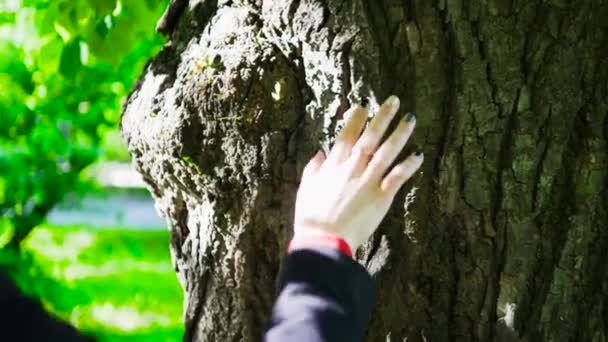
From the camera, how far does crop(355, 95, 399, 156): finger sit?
5.63 ft

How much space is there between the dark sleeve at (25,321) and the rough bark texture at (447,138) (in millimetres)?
809

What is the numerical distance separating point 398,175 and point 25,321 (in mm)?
780

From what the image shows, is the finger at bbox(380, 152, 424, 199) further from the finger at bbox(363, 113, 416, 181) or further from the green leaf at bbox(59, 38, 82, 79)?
the green leaf at bbox(59, 38, 82, 79)

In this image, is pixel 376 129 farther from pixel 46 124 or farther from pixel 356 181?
pixel 46 124

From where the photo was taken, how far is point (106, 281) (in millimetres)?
6777

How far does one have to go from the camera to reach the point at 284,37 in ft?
6.34

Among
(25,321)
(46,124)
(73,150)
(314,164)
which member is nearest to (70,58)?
(314,164)

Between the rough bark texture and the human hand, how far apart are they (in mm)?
105

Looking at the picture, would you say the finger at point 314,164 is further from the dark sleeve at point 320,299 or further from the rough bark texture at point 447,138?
the dark sleeve at point 320,299

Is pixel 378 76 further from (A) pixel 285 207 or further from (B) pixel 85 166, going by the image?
(B) pixel 85 166

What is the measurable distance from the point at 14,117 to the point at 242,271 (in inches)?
121

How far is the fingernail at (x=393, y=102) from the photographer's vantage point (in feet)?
5.70

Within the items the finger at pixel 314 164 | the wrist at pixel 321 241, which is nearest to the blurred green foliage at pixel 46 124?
the finger at pixel 314 164

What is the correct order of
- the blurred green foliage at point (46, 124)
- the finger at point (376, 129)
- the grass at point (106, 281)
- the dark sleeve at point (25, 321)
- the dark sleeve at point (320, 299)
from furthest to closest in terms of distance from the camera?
the grass at point (106, 281)
the blurred green foliage at point (46, 124)
the finger at point (376, 129)
the dark sleeve at point (320, 299)
the dark sleeve at point (25, 321)
